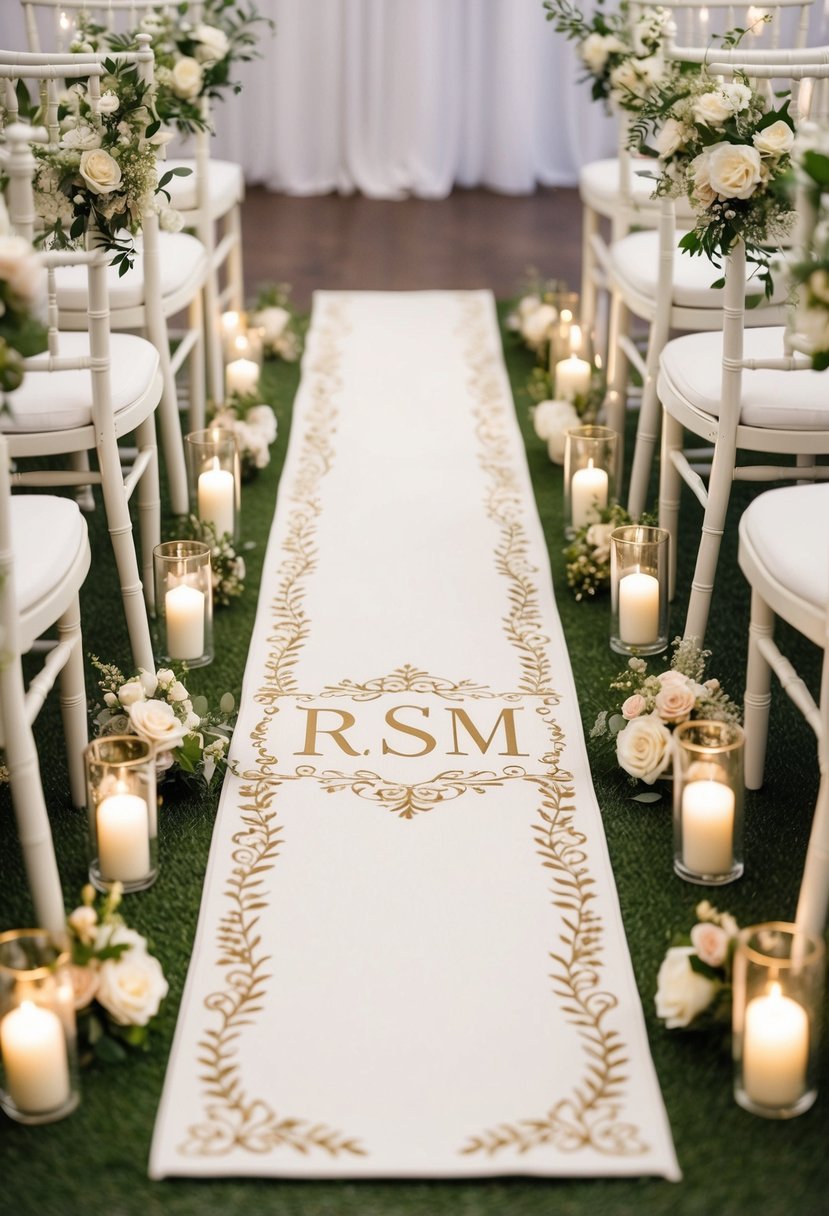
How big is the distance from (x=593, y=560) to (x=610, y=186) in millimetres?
1396

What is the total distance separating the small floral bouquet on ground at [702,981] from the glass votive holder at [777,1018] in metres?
0.07

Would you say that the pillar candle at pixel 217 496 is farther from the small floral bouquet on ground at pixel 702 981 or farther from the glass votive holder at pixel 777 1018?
the glass votive holder at pixel 777 1018

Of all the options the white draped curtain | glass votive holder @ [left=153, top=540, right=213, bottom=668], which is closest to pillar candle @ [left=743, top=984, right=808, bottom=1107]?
glass votive holder @ [left=153, top=540, right=213, bottom=668]

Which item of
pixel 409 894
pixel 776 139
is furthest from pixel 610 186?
pixel 409 894

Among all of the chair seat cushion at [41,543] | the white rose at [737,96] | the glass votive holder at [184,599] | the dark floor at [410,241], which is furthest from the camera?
the dark floor at [410,241]

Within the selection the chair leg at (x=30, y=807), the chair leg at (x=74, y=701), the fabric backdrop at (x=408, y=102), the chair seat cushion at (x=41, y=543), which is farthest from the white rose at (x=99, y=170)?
the fabric backdrop at (x=408, y=102)

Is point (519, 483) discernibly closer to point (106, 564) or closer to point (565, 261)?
point (106, 564)

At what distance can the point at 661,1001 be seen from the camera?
181 centimetres

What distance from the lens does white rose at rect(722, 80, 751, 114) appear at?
2248mm

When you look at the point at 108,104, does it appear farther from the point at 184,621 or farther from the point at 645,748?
the point at 645,748

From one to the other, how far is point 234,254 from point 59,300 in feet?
5.59

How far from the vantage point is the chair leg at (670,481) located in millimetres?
2865

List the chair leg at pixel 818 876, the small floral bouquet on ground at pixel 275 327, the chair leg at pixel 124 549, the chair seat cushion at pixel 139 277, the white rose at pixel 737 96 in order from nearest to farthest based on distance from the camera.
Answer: the chair leg at pixel 818 876 < the white rose at pixel 737 96 < the chair leg at pixel 124 549 < the chair seat cushion at pixel 139 277 < the small floral bouquet on ground at pixel 275 327

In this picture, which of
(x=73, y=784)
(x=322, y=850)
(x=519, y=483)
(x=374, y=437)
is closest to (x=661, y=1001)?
(x=322, y=850)
